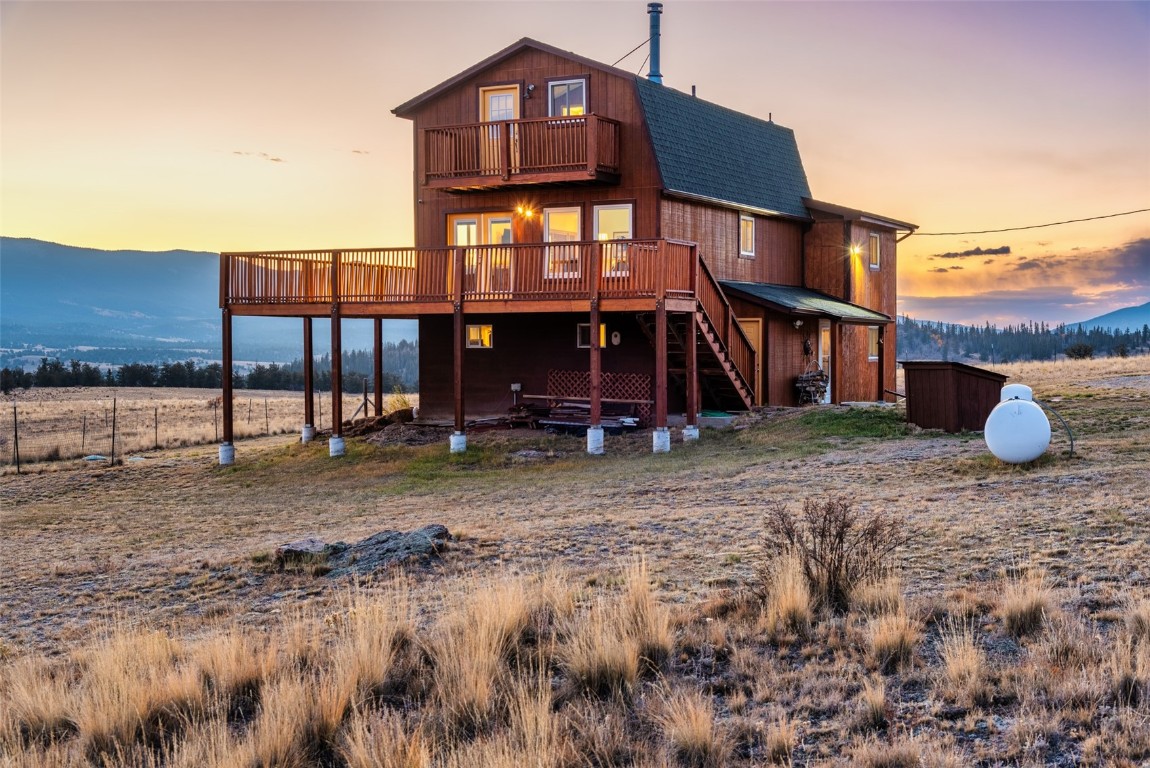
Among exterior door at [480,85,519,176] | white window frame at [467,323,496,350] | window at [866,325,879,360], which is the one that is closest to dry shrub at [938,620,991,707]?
exterior door at [480,85,519,176]

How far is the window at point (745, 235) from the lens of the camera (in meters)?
26.6

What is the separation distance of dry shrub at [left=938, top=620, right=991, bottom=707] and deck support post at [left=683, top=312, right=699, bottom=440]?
14.3 metres

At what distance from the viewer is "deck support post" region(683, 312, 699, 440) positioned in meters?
20.4

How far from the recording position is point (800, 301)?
25547mm

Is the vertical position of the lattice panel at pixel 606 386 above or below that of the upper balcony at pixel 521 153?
below

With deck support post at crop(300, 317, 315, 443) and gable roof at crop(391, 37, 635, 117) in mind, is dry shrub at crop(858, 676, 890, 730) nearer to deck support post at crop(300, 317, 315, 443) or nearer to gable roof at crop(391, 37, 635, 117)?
gable roof at crop(391, 37, 635, 117)

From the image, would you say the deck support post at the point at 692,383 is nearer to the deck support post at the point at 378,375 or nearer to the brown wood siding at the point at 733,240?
the brown wood siding at the point at 733,240

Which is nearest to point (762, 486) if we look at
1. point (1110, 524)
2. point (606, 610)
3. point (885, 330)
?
point (1110, 524)

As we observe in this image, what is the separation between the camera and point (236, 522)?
15047mm

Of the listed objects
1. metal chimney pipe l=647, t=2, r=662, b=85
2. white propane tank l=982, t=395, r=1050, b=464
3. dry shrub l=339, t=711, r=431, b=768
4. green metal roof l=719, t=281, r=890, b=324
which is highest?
metal chimney pipe l=647, t=2, r=662, b=85

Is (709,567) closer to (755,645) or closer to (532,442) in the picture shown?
(755,645)

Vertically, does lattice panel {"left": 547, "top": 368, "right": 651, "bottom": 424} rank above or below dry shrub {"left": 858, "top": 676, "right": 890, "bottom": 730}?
above

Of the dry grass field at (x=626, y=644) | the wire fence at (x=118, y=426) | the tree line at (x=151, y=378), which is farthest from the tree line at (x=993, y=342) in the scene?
the dry grass field at (x=626, y=644)

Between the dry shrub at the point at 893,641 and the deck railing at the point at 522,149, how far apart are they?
17395 millimetres
